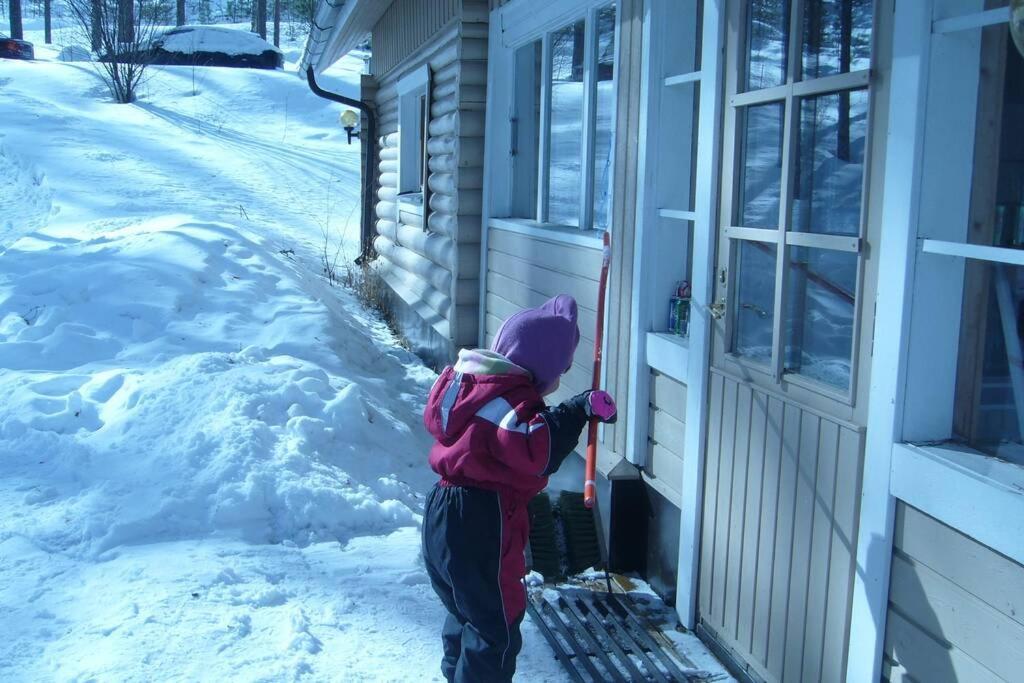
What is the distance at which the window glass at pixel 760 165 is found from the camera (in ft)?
10.3

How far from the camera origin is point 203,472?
185 inches

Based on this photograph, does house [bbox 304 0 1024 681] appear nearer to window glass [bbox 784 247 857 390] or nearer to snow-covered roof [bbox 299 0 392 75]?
window glass [bbox 784 247 857 390]

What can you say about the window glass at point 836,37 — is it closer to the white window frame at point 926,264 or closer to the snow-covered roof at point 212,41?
the white window frame at point 926,264

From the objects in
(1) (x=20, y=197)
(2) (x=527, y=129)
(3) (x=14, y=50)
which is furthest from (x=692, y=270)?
(3) (x=14, y=50)

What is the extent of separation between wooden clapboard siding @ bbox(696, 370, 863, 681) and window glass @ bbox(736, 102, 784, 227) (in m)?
0.56

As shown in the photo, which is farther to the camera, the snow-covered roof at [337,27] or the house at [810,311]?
the snow-covered roof at [337,27]

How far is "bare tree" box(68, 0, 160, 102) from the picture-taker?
74.3 ft

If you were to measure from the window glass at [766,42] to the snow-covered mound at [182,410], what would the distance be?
2.62 meters

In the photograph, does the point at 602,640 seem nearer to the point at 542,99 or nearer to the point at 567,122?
the point at 567,122

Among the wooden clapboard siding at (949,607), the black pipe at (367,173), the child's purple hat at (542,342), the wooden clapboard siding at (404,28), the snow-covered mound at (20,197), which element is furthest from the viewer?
the snow-covered mound at (20,197)

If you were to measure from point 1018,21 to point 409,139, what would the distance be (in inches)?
337

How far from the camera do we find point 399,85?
9.95 m

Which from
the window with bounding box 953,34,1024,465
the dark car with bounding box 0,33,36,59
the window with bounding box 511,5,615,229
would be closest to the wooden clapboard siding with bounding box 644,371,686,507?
the window with bounding box 511,5,615,229

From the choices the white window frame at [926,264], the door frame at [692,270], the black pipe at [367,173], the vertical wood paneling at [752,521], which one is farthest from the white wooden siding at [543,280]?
the black pipe at [367,173]
